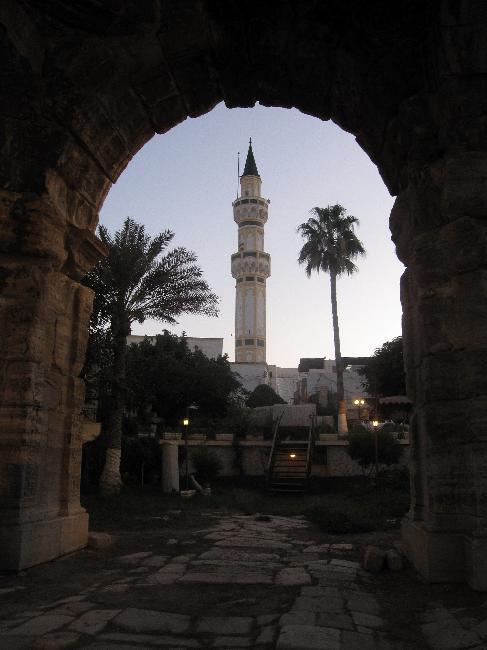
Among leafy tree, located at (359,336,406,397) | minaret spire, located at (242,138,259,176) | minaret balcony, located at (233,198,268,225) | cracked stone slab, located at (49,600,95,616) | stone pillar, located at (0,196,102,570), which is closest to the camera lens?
cracked stone slab, located at (49,600,95,616)

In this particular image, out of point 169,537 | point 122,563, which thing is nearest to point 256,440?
point 169,537

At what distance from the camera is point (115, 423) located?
14.2 meters

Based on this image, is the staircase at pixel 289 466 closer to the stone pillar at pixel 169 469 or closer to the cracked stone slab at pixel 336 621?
the stone pillar at pixel 169 469

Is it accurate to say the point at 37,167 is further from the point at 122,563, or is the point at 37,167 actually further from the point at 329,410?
the point at 329,410

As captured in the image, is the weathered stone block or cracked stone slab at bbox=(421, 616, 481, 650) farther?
the weathered stone block

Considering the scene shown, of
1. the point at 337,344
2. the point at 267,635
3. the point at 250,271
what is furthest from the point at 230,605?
the point at 250,271

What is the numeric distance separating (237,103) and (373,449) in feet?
46.6

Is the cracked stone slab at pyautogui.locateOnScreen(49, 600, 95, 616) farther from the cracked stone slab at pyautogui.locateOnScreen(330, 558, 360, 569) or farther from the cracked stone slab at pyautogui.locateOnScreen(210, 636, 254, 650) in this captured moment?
the cracked stone slab at pyautogui.locateOnScreen(330, 558, 360, 569)

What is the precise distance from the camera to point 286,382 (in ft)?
207

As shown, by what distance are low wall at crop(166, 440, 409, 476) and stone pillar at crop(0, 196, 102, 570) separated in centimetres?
1429

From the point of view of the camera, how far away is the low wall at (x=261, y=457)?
19500mm

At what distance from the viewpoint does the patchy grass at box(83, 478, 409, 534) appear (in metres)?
8.16

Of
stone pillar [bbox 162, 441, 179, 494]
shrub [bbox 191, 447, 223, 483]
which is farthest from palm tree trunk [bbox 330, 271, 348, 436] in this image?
stone pillar [bbox 162, 441, 179, 494]

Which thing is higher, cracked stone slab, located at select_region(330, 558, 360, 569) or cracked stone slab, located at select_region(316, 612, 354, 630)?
cracked stone slab, located at select_region(316, 612, 354, 630)
